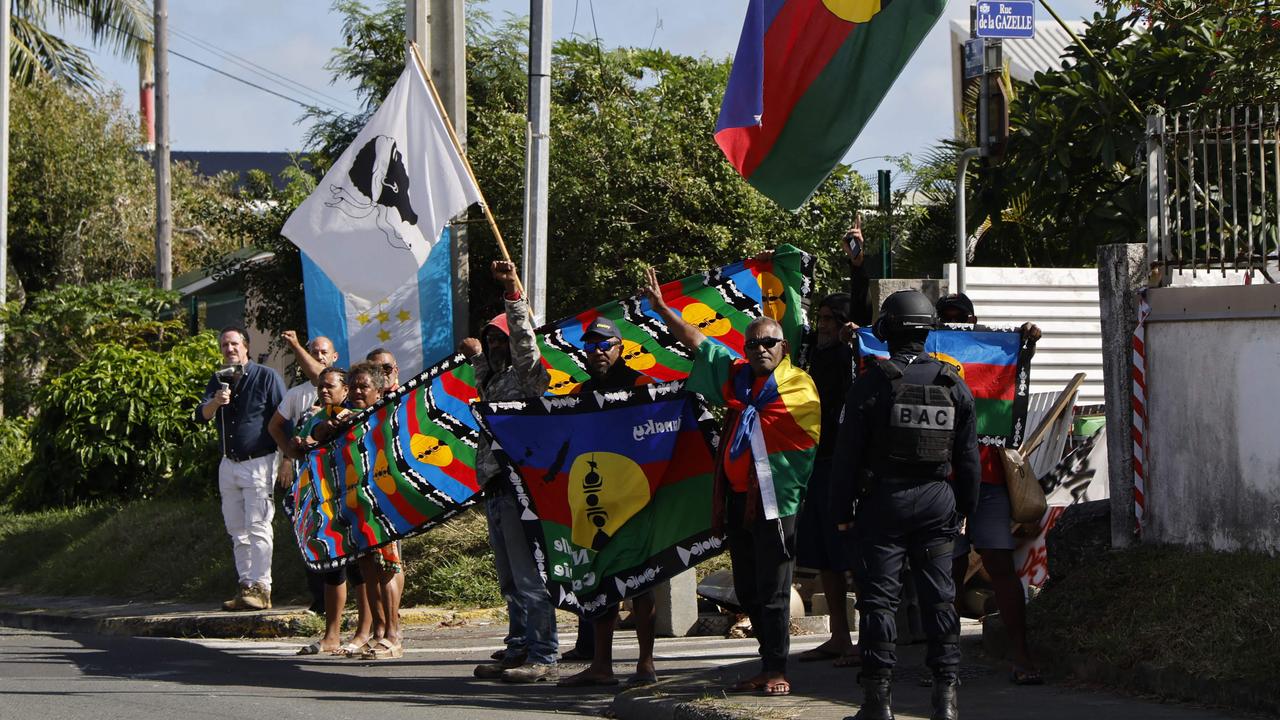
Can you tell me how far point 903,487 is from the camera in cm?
686

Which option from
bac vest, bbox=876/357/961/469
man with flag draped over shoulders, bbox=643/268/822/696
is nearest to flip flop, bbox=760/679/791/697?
man with flag draped over shoulders, bbox=643/268/822/696

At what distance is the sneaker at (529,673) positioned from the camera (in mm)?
8844

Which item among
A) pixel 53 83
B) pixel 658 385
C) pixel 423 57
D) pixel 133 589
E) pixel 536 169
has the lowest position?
pixel 133 589

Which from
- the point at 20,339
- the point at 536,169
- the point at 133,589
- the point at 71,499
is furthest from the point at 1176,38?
the point at 20,339

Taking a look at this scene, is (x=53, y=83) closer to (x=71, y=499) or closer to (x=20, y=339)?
(x=20, y=339)

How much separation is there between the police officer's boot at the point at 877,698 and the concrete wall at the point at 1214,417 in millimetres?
2575

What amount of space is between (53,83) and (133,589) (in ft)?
68.7

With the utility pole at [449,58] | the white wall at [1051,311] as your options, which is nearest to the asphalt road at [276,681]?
the utility pole at [449,58]

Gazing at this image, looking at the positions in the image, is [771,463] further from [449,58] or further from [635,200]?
[635,200]

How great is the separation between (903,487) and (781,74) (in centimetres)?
389

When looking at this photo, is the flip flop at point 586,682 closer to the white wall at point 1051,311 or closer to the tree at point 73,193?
the white wall at point 1051,311

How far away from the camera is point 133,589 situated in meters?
15.0

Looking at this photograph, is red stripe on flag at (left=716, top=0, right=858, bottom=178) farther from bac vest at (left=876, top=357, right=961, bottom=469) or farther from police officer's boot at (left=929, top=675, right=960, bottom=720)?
police officer's boot at (left=929, top=675, right=960, bottom=720)

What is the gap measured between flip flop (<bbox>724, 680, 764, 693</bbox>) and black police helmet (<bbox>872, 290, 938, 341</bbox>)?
1.79m
